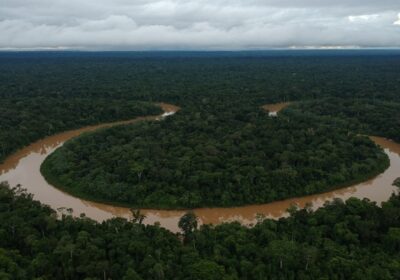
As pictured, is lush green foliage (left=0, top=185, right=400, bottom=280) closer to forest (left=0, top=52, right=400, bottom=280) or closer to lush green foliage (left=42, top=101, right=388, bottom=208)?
forest (left=0, top=52, right=400, bottom=280)

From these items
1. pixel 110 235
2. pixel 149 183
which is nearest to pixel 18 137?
pixel 149 183

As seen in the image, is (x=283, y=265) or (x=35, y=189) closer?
(x=283, y=265)

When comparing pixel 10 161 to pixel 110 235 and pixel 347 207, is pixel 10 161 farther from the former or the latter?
pixel 347 207

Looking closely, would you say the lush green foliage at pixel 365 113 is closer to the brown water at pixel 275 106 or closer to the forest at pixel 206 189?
the forest at pixel 206 189

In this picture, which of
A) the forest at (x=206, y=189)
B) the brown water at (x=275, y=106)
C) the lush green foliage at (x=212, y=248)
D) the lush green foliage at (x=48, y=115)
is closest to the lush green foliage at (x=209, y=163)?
the forest at (x=206, y=189)

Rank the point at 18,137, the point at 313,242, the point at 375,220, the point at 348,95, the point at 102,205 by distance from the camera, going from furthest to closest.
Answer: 1. the point at 348,95
2. the point at 18,137
3. the point at 102,205
4. the point at 375,220
5. the point at 313,242

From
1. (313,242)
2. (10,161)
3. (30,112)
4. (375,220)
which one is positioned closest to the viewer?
(313,242)

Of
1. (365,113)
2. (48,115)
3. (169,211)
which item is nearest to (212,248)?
(169,211)
